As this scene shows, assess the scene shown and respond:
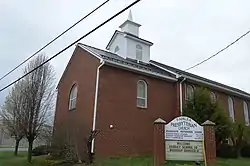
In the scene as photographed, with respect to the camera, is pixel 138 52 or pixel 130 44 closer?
pixel 130 44

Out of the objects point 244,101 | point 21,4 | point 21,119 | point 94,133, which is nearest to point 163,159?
point 94,133

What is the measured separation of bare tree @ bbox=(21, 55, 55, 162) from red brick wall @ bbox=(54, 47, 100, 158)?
0.91m

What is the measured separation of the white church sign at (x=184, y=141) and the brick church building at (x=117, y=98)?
4.48 metres

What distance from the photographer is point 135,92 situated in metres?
17.2

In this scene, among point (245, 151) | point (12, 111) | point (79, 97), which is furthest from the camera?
point (12, 111)

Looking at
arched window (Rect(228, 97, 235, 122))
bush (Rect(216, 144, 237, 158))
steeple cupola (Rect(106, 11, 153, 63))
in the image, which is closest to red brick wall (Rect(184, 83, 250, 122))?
arched window (Rect(228, 97, 235, 122))

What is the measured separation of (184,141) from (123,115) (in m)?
5.23

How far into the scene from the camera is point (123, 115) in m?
16.3

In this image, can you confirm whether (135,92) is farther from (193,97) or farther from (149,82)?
(193,97)

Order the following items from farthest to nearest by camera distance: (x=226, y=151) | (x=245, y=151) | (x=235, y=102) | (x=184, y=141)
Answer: (x=235, y=102)
(x=245, y=151)
(x=226, y=151)
(x=184, y=141)

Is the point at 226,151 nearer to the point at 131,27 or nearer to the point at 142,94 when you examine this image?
the point at 142,94

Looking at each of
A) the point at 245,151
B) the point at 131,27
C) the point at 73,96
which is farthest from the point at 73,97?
the point at 245,151

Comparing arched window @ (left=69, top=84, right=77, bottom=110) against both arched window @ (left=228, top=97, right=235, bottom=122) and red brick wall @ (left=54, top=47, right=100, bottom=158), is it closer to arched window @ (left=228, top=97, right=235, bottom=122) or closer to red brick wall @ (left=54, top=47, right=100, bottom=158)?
red brick wall @ (left=54, top=47, right=100, bottom=158)

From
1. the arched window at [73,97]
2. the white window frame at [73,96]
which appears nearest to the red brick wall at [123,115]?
the white window frame at [73,96]
